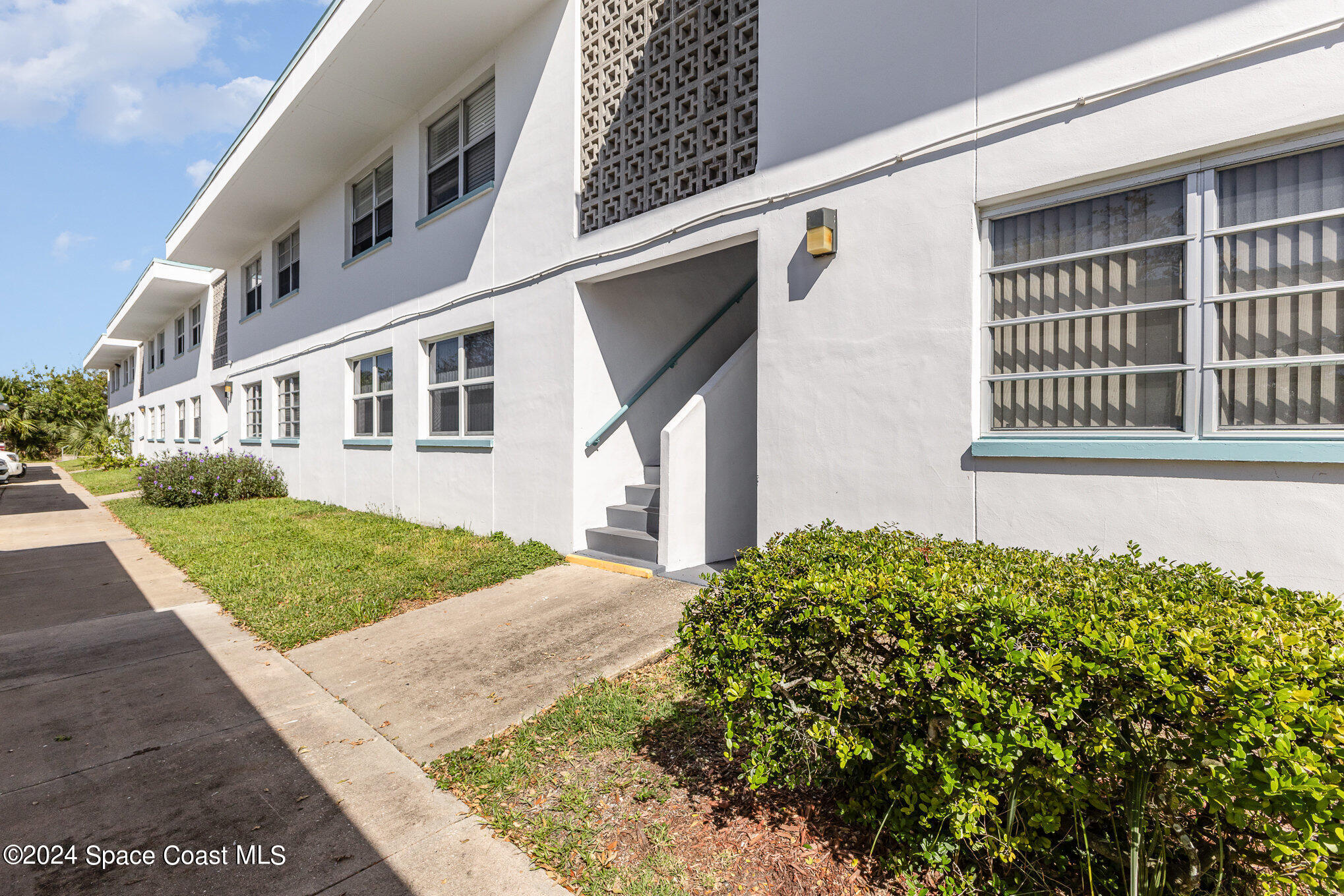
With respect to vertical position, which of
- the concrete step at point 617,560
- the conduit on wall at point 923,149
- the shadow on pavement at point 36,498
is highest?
the conduit on wall at point 923,149

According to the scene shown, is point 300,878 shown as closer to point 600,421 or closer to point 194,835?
point 194,835

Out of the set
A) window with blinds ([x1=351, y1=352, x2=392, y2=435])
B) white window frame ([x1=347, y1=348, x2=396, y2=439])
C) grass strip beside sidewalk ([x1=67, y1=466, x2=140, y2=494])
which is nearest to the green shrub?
white window frame ([x1=347, y1=348, x2=396, y2=439])

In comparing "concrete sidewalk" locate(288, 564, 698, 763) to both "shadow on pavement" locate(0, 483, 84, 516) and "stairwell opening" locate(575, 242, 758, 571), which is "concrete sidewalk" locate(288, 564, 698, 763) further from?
"shadow on pavement" locate(0, 483, 84, 516)

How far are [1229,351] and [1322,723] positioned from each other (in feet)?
8.38

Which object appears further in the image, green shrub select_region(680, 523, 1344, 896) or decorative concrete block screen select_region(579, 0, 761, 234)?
decorative concrete block screen select_region(579, 0, 761, 234)

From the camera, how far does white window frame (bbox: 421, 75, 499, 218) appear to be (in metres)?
8.40

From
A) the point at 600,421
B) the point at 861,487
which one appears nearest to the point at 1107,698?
the point at 861,487

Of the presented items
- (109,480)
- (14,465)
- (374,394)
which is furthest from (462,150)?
(14,465)

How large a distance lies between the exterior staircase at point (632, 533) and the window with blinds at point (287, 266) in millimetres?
10265

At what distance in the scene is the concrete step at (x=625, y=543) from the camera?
6.39m

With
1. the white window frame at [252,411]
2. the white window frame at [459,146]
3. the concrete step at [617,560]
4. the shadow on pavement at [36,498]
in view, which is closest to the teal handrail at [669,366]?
the concrete step at [617,560]

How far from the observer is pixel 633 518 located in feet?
22.7

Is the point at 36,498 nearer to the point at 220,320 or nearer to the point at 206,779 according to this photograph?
the point at 220,320

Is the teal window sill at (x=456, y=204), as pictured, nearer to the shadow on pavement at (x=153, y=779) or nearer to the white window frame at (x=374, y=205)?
the white window frame at (x=374, y=205)
